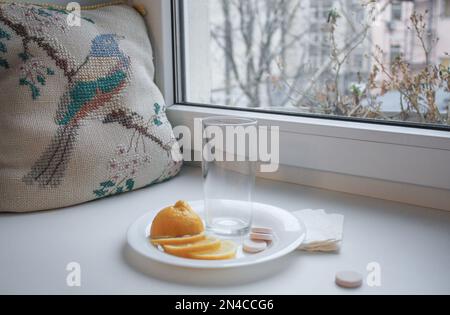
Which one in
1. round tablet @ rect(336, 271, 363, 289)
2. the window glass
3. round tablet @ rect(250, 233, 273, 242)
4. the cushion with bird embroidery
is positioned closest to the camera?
round tablet @ rect(336, 271, 363, 289)

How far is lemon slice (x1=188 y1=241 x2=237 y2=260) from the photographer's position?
2.37 ft

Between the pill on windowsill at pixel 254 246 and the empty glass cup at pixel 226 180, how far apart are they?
4 centimetres

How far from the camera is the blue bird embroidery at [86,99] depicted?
93cm

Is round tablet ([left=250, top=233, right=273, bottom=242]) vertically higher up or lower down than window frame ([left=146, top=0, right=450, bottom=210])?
lower down

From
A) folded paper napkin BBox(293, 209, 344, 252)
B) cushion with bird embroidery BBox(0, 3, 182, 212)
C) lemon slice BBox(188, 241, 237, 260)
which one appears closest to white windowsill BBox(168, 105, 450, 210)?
folded paper napkin BBox(293, 209, 344, 252)

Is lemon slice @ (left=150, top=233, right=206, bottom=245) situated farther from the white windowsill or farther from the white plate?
the white windowsill

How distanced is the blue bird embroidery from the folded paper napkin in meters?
0.44

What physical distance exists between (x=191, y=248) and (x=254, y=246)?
0.10 meters

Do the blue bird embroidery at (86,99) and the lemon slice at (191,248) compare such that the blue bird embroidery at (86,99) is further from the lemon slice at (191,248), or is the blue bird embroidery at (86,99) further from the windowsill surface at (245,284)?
the lemon slice at (191,248)

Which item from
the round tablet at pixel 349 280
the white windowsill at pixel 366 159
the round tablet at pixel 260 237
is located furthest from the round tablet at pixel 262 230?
the white windowsill at pixel 366 159

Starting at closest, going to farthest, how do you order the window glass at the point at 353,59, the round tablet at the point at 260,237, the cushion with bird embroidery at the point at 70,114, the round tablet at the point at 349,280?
1. the round tablet at the point at 349,280
2. the round tablet at the point at 260,237
3. the cushion with bird embroidery at the point at 70,114
4. the window glass at the point at 353,59

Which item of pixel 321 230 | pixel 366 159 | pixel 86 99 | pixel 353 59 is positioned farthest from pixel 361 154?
pixel 86 99

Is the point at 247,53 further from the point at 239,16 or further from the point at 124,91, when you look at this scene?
the point at 124,91

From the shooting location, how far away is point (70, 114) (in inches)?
38.1
